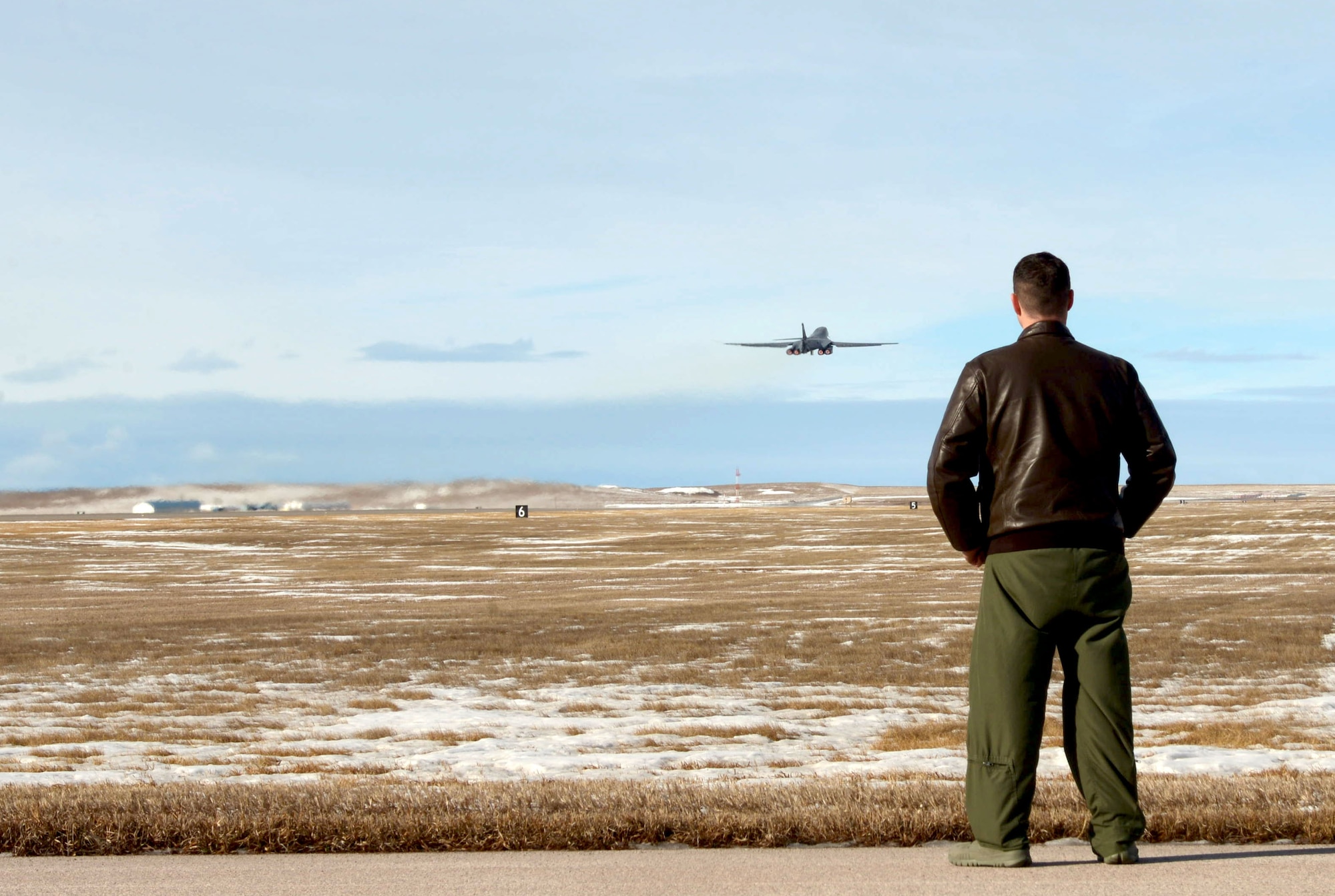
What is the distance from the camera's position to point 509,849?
19.9ft

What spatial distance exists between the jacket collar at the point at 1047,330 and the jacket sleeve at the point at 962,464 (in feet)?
0.98

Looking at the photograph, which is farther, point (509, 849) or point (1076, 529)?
point (509, 849)

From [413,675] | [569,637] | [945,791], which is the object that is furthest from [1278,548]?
[945,791]

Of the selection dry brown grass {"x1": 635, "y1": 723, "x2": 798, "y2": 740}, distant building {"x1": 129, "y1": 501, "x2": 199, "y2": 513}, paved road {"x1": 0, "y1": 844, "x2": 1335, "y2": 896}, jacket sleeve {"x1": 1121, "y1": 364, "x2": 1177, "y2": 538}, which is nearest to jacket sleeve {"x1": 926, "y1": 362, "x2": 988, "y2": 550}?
jacket sleeve {"x1": 1121, "y1": 364, "x2": 1177, "y2": 538}

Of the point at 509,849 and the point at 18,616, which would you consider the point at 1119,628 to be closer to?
the point at 509,849

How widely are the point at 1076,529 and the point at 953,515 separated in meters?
0.49

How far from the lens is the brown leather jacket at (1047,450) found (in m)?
5.34

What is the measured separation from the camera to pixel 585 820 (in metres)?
6.33

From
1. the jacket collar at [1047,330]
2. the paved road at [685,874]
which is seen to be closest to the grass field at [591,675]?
the paved road at [685,874]

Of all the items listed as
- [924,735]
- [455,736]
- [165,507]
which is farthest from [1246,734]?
[165,507]

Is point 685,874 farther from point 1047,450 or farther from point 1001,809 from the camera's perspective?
point 1047,450

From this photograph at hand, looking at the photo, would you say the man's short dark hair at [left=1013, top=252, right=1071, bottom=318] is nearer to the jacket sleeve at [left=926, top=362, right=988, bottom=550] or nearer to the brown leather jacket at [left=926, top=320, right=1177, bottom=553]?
the brown leather jacket at [left=926, top=320, right=1177, bottom=553]

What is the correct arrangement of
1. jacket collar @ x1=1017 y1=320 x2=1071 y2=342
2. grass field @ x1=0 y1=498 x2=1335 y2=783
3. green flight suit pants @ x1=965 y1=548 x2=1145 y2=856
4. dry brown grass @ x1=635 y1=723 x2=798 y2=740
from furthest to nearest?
dry brown grass @ x1=635 y1=723 x2=798 y2=740 < grass field @ x1=0 y1=498 x2=1335 y2=783 < jacket collar @ x1=1017 y1=320 x2=1071 y2=342 < green flight suit pants @ x1=965 y1=548 x2=1145 y2=856

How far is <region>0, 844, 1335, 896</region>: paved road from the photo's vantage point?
201 inches
